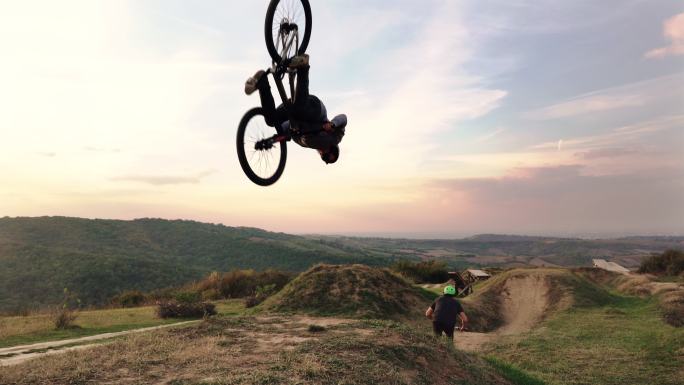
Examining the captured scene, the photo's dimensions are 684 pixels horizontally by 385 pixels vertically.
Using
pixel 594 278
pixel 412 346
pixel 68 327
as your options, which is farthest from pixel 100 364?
pixel 594 278

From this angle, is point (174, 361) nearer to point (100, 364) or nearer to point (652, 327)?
point (100, 364)

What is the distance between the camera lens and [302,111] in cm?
760

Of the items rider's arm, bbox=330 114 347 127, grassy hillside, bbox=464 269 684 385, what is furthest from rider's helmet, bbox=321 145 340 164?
grassy hillside, bbox=464 269 684 385

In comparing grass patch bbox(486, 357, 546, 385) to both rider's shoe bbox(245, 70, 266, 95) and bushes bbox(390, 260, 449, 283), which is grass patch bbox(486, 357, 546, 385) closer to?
rider's shoe bbox(245, 70, 266, 95)

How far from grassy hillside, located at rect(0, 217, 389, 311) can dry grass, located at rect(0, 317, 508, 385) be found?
170 feet

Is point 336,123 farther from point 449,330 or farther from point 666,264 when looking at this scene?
point 666,264

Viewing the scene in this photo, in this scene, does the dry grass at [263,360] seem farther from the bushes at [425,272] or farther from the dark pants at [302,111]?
the bushes at [425,272]

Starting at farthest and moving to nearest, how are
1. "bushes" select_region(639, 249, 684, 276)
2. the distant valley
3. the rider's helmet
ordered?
1. the distant valley
2. "bushes" select_region(639, 249, 684, 276)
3. the rider's helmet

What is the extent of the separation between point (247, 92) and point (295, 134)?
1.19 metres

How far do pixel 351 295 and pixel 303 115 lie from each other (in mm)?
17256

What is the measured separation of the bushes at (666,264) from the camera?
45.8 m

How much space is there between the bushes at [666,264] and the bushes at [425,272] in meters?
24.1

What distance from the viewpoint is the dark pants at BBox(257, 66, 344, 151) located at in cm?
743

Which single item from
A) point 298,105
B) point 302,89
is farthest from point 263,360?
point 302,89
